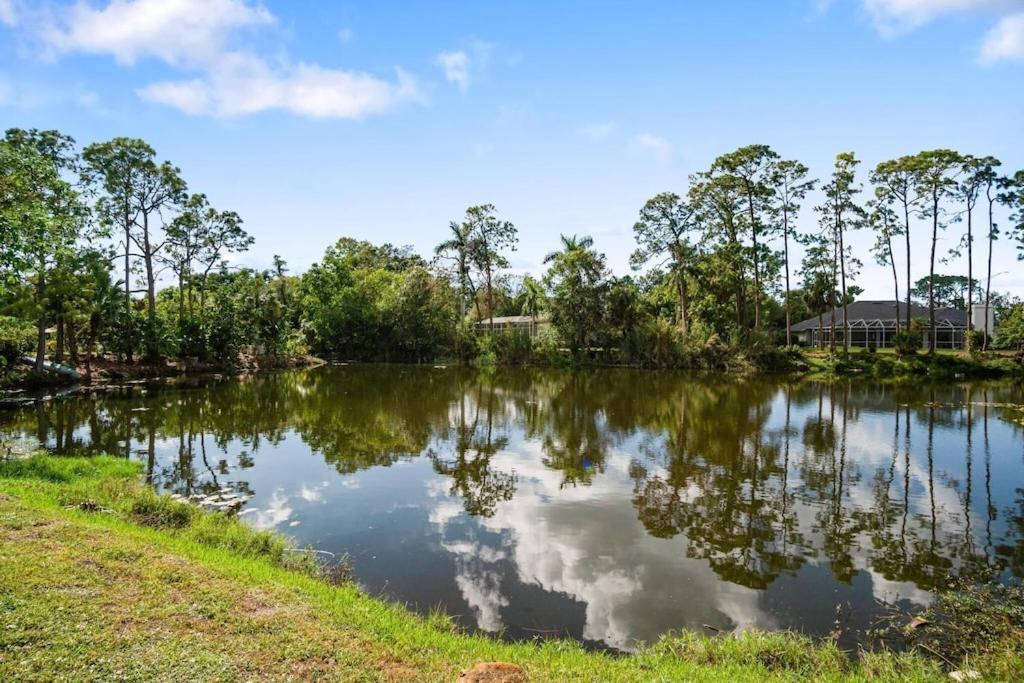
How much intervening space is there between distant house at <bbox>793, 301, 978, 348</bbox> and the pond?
28532mm

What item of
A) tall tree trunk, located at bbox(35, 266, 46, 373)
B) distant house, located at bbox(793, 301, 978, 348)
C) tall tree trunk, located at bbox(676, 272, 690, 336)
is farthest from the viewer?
distant house, located at bbox(793, 301, 978, 348)

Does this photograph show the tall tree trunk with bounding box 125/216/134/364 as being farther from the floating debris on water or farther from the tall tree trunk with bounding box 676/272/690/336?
the tall tree trunk with bounding box 676/272/690/336

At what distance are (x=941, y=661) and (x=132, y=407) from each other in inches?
915

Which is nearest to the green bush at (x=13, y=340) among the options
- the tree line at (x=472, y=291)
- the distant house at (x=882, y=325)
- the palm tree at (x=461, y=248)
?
the tree line at (x=472, y=291)

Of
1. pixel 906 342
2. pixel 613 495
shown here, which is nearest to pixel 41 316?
pixel 613 495

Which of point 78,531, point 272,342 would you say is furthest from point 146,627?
point 272,342

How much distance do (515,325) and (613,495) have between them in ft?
129

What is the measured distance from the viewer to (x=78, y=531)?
254 inches

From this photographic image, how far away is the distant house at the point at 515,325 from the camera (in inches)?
1852

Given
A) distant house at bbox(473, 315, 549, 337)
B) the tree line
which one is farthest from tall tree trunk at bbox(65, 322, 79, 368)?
distant house at bbox(473, 315, 549, 337)

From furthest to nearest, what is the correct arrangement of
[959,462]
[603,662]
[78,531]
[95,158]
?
[95,158] < [959,462] < [78,531] < [603,662]

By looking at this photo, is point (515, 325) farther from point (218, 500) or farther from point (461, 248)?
point (218, 500)

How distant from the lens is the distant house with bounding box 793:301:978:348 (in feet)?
164

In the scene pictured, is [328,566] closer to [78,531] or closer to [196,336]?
[78,531]
